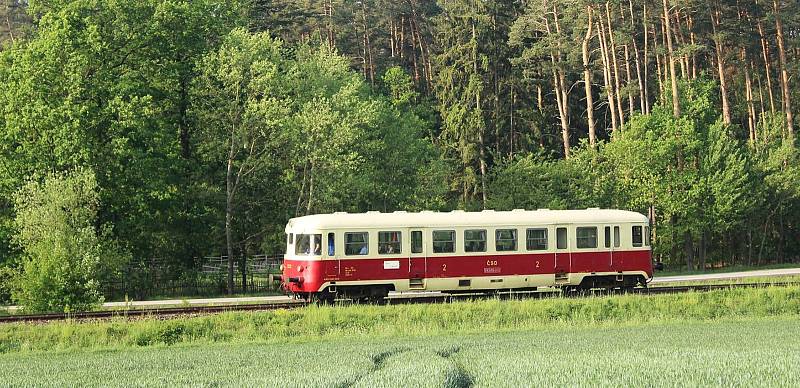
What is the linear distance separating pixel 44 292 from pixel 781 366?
946 inches

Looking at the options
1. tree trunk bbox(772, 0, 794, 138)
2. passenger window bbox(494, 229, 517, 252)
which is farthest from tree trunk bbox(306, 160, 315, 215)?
tree trunk bbox(772, 0, 794, 138)

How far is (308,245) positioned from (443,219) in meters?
4.34

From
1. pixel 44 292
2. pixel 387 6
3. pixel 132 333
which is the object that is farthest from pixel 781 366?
pixel 387 6

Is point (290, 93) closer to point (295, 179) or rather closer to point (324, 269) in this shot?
point (295, 179)

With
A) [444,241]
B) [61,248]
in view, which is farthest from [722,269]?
[61,248]

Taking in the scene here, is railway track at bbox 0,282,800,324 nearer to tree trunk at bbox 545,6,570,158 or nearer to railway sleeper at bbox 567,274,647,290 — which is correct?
railway sleeper at bbox 567,274,647,290

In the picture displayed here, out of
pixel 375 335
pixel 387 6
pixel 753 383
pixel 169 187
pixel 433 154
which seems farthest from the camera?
pixel 387 6

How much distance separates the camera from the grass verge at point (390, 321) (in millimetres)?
23969

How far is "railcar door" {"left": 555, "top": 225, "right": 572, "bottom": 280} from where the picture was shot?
31969 millimetres

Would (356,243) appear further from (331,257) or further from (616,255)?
(616,255)

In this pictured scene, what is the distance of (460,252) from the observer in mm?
31219

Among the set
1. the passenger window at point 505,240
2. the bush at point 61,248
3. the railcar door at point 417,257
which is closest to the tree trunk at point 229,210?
the bush at point 61,248

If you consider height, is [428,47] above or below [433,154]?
above

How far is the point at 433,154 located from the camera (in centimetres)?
5934
